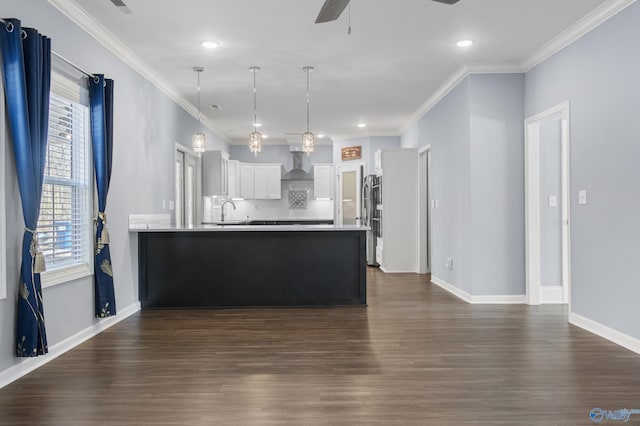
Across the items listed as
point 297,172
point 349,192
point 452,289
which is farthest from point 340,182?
point 452,289

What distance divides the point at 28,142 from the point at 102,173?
1121mm

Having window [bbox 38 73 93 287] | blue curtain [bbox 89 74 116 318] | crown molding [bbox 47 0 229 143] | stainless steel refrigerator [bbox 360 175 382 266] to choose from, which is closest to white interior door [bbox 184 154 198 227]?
crown molding [bbox 47 0 229 143]

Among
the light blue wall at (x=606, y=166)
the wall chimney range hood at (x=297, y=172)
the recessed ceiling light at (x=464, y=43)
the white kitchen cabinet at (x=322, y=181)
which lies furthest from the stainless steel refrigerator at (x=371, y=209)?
the light blue wall at (x=606, y=166)

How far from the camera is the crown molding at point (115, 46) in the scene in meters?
3.72

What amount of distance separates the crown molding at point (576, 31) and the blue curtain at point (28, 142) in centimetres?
421

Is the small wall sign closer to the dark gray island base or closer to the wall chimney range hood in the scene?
the wall chimney range hood

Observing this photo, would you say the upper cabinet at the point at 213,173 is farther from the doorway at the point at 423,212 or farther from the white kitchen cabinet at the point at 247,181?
the doorway at the point at 423,212

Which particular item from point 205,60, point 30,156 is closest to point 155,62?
point 205,60

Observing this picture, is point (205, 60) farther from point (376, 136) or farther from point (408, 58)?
point (376, 136)

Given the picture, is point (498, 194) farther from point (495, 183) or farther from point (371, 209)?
point (371, 209)

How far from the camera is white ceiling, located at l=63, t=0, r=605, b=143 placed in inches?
156

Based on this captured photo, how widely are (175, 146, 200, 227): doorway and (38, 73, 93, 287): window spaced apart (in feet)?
9.23

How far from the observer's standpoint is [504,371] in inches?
123

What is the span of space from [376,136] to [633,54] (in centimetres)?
651
